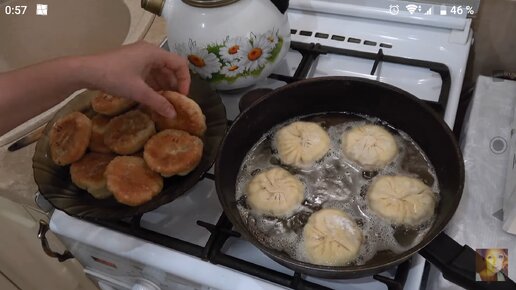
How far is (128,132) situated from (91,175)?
0.27 ft

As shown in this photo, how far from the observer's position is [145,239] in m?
0.62

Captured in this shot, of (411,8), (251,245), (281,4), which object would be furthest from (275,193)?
(411,8)

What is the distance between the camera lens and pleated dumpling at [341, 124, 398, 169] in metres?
0.63

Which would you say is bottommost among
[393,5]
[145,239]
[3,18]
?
[145,239]

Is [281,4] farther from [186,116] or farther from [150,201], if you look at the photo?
[150,201]

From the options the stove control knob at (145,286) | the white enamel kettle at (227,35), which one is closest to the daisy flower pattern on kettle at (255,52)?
the white enamel kettle at (227,35)

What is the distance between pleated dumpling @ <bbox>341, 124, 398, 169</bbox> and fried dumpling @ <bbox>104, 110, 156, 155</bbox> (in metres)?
0.29

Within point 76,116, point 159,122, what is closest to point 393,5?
point 159,122

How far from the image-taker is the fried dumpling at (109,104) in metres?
0.69

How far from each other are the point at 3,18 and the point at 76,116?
0.61m

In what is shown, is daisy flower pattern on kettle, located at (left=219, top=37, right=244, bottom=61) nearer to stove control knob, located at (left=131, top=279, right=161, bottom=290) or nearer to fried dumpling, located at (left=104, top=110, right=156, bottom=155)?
fried dumpling, located at (left=104, top=110, right=156, bottom=155)

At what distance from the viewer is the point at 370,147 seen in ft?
2.08

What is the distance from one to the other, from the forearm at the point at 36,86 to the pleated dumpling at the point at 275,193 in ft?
0.84

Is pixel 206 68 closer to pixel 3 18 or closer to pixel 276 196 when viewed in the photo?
pixel 276 196
